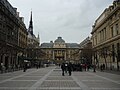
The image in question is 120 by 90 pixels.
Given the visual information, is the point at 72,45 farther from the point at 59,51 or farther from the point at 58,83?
the point at 58,83

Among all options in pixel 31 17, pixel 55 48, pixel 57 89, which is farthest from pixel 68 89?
pixel 55 48

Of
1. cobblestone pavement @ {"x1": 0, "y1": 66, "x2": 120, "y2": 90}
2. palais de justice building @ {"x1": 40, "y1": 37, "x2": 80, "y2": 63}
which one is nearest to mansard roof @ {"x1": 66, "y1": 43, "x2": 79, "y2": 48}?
palais de justice building @ {"x1": 40, "y1": 37, "x2": 80, "y2": 63}

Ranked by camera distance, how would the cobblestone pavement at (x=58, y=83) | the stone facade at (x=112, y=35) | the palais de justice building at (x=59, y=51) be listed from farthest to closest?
1. the palais de justice building at (x=59, y=51)
2. the stone facade at (x=112, y=35)
3. the cobblestone pavement at (x=58, y=83)

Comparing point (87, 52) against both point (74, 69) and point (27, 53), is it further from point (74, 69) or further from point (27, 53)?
point (74, 69)

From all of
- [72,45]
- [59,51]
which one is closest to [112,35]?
[59,51]

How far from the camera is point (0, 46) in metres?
41.8

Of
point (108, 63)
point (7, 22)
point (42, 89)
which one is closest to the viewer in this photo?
point (42, 89)

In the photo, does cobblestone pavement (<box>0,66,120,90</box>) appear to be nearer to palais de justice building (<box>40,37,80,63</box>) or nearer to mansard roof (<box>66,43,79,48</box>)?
palais de justice building (<box>40,37,80,63</box>)

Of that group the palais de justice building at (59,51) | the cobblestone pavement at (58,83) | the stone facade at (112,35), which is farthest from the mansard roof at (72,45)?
the cobblestone pavement at (58,83)

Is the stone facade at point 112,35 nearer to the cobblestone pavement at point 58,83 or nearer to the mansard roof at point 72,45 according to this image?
the cobblestone pavement at point 58,83

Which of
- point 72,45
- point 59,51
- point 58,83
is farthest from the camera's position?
point 72,45

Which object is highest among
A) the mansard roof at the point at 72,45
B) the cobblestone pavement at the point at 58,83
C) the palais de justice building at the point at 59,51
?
the mansard roof at the point at 72,45

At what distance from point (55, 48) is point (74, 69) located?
131m

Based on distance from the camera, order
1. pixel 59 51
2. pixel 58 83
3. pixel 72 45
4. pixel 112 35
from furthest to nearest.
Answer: pixel 72 45
pixel 59 51
pixel 112 35
pixel 58 83
